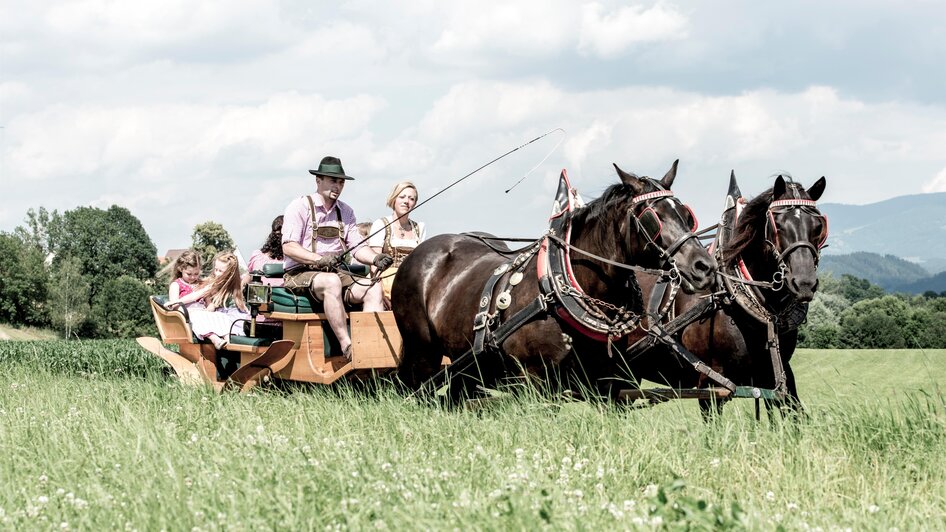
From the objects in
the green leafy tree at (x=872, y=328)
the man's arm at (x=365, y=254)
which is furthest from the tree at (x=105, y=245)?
the man's arm at (x=365, y=254)

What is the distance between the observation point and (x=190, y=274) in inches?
424

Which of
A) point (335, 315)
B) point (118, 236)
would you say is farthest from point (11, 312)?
point (335, 315)

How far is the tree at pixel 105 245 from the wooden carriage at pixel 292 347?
222 ft

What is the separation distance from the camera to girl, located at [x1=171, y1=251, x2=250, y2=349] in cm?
933

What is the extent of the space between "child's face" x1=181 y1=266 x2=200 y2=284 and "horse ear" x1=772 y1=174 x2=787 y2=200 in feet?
21.5

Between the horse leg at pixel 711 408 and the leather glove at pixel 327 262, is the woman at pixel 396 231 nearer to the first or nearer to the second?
the leather glove at pixel 327 262

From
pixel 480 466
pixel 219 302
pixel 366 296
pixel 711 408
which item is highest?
pixel 219 302

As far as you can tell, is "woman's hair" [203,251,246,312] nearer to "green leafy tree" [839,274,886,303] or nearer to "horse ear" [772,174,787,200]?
"horse ear" [772,174,787,200]

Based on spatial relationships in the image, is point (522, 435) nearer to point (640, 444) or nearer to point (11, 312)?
point (640, 444)

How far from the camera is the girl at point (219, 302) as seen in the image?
9.33 m

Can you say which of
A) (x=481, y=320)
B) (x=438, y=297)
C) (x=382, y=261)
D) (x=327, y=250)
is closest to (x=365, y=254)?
(x=327, y=250)

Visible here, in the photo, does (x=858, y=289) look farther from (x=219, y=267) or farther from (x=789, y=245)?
(x=789, y=245)

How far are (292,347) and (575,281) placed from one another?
2947 mm

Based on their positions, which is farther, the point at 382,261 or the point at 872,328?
the point at 872,328
